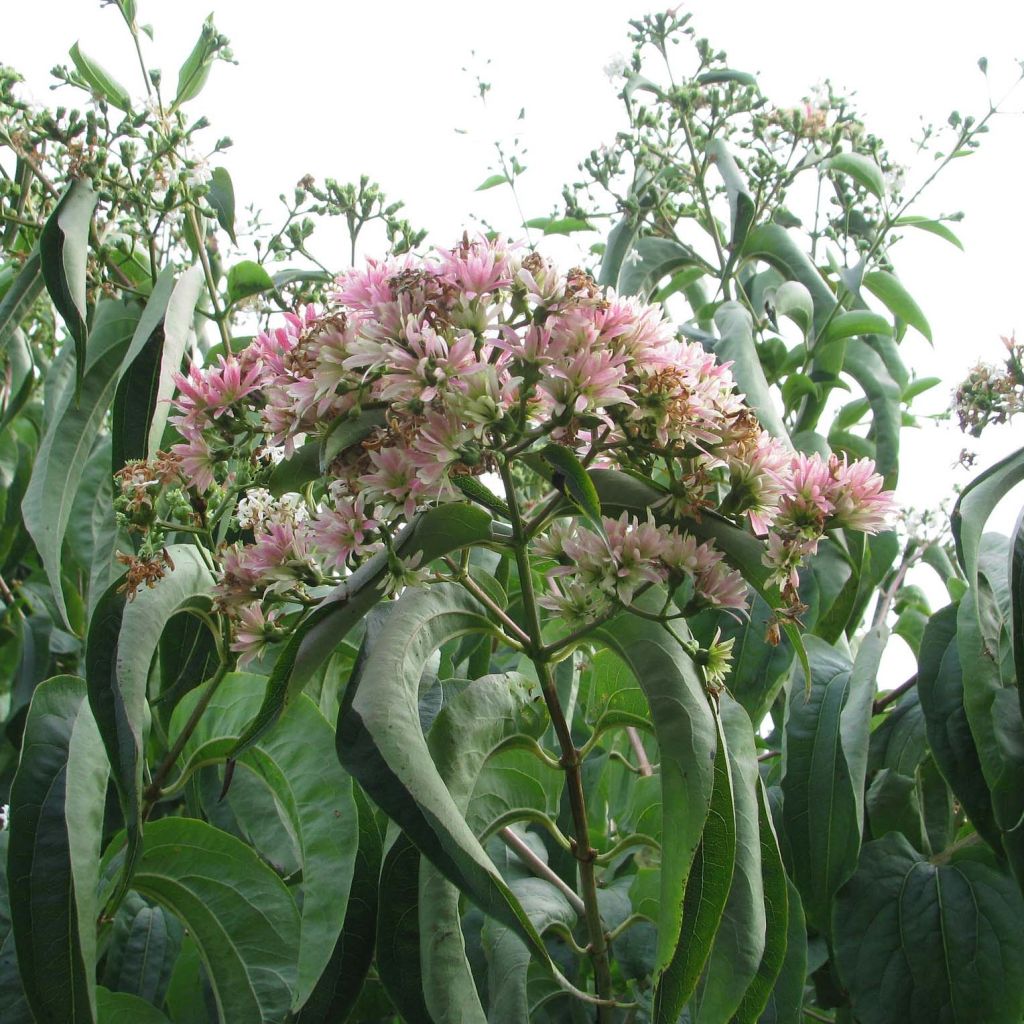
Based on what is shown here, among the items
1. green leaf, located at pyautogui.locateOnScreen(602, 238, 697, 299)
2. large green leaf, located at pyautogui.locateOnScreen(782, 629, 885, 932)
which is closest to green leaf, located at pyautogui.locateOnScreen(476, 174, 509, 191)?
green leaf, located at pyautogui.locateOnScreen(602, 238, 697, 299)

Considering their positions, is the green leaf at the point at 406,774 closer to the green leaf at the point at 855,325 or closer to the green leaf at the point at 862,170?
the green leaf at the point at 855,325

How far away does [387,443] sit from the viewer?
0.86 meters

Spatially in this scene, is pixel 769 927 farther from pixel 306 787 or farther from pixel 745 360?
pixel 745 360

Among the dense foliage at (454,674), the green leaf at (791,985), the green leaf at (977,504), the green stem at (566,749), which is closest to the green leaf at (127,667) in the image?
the dense foliage at (454,674)

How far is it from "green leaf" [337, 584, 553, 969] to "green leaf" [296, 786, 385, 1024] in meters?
0.22

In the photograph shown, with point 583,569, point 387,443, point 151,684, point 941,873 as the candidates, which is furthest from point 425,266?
point 941,873

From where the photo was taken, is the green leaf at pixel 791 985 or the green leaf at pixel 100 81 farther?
the green leaf at pixel 100 81

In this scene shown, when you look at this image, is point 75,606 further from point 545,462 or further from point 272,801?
point 545,462

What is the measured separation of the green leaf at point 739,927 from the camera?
0.80m

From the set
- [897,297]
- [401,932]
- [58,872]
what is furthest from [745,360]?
[58,872]

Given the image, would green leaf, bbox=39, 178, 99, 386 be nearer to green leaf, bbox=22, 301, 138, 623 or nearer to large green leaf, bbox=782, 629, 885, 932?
green leaf, bbox=22, 301, 138, 623

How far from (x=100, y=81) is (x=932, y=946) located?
150 centimetres

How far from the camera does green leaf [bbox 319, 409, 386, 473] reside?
848 mm

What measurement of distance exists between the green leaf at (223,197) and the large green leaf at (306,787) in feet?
2.60
